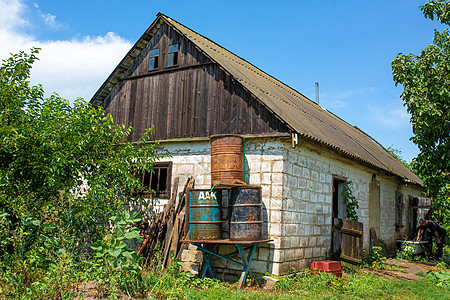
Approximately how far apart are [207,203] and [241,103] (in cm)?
244

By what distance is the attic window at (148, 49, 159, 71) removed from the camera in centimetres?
1068

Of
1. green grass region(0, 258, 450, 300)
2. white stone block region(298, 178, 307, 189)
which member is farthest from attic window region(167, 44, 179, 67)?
green grass region(0, 258, 450, 300)

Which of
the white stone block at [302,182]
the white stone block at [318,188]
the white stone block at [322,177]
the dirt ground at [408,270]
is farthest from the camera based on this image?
the dirt ground at [408,270]

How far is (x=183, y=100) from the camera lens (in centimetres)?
992

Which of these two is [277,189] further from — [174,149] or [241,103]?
[174,149]

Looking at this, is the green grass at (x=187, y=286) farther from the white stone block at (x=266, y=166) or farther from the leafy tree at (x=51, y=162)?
the white stone block at (x=266, y=166)

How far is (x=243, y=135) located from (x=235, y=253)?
2.44 m

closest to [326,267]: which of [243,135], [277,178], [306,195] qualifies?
[306,195]

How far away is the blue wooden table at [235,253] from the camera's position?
751cm

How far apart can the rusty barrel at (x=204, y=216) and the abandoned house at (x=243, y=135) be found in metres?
1.00

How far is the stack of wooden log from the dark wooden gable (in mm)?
1465

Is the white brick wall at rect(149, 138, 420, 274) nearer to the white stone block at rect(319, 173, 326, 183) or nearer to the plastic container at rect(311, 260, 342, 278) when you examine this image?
the white stone block at rect(319, 173, 326, 183)

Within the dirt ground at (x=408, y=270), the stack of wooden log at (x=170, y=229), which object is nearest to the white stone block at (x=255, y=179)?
the stack of wooden log at (x=170, y=229)

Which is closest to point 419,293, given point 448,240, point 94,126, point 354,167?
point 354,167
